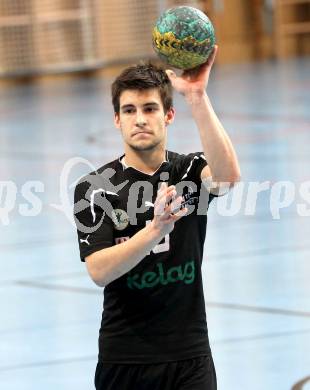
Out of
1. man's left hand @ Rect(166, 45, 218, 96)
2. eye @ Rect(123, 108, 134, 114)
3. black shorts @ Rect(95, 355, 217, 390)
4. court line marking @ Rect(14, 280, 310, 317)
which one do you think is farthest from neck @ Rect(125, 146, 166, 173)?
court line marking @ Rect(14, 280, 310, 317)

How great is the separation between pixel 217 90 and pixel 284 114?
3.98m

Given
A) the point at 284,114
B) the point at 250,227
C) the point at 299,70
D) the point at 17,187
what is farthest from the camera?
the point at 299,70

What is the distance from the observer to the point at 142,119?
12.0ft

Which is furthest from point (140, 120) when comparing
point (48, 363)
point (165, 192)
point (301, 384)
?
point (48, 363)

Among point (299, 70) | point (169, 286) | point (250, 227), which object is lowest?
point (299, 70)

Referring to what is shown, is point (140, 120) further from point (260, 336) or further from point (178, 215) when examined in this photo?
point (260, 336)

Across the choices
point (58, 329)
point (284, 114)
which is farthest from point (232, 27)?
point (58, 329)

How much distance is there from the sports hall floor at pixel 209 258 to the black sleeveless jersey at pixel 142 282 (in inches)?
58.3

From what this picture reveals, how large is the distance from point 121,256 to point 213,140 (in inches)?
19.3

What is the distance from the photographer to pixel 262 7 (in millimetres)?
25156

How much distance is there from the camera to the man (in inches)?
145

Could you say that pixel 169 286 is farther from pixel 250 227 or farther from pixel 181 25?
pixel 250 227

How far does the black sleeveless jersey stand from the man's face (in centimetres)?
13

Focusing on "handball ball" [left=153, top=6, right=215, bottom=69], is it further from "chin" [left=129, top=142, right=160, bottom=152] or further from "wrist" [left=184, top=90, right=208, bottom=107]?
"chin" [left=129, top=142, right=160, bottom=152]
